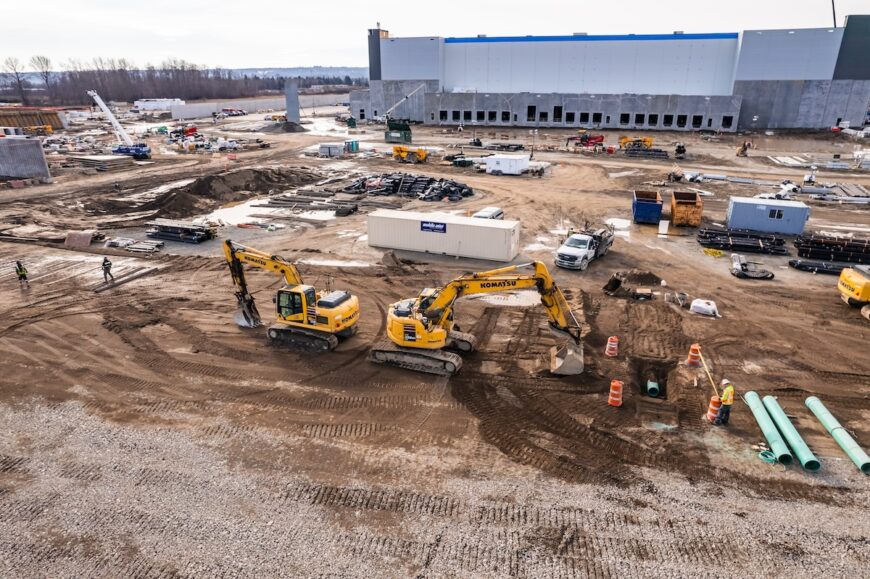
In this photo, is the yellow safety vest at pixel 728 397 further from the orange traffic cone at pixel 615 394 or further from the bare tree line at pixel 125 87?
the bare tree line at pixel 125 87

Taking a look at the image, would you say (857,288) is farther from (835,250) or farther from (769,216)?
(769,216)

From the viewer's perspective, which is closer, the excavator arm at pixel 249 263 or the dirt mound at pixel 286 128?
the excavator arm at pixel 249 263

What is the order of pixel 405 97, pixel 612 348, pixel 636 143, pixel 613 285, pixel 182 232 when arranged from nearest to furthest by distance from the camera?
pixel 612 348, pixel 613 285, pixel 182 232, pixel 636 143, pixel 405 97

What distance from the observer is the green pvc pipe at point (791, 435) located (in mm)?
12523

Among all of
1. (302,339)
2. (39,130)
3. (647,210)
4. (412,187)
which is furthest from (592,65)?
(39,130)

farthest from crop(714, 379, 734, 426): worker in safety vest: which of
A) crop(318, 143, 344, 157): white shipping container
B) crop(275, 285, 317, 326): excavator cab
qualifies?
crop(318, 143, 344, 157): white shipping container

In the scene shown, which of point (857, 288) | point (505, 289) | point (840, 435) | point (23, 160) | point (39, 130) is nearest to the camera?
point (840, 435)

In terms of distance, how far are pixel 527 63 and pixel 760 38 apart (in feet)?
101

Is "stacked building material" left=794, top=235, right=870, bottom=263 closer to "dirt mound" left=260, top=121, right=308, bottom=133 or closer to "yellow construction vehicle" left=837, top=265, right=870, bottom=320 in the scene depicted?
"yellow construction vehicle" left=837, top=265, right=870, bottom=320

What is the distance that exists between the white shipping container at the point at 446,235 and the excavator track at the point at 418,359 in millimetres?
10694

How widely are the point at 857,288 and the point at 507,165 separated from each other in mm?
31410

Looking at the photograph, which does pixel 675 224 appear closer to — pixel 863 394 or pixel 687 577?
pixel 863 394

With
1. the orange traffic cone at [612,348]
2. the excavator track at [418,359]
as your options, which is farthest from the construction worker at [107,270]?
the orange traffic cone at [612,348]

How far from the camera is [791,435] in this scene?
13.4m
